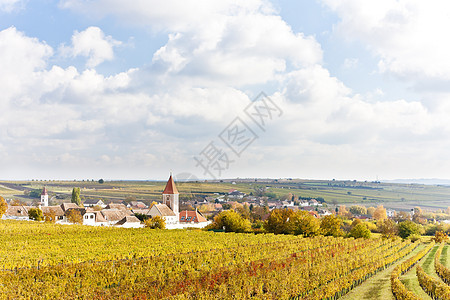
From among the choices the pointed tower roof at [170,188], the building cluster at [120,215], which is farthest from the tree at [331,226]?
the pointed tower roof at [170,188]

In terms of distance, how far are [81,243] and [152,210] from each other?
121ft

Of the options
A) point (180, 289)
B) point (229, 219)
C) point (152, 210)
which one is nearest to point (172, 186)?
point (152, 210)

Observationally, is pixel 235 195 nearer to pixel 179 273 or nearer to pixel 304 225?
pixel 304 225

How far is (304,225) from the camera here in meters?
46.0

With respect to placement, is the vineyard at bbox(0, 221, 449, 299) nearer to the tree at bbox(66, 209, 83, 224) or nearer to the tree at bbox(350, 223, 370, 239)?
the tree at bbox(350, 223, 370, 239)

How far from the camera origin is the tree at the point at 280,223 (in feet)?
156

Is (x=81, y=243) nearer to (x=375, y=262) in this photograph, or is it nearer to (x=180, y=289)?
(x=180, y=289)

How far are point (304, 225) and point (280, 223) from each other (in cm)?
356

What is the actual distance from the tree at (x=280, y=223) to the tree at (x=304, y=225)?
64cm

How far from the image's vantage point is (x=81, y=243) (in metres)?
30.1

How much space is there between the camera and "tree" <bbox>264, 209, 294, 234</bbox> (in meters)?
47.6

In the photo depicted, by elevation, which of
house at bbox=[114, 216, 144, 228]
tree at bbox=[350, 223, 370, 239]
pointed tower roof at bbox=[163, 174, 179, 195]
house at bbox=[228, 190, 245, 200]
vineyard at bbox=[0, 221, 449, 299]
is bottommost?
house at bbox=[228, 190, 245, 200]

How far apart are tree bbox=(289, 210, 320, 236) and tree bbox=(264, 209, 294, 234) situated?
636 millimetres

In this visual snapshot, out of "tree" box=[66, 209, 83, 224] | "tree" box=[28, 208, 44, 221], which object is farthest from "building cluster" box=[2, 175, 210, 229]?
"tree" box=[28, 208, 44, 221]
